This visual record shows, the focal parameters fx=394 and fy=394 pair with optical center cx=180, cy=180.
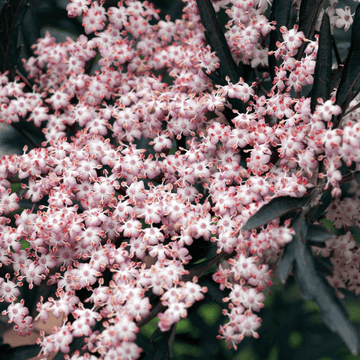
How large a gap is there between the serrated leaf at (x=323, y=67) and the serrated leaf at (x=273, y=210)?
0.54 ft

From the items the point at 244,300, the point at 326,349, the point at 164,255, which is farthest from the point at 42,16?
the point at 326,349

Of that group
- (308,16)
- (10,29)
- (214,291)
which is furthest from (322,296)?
(10,29)

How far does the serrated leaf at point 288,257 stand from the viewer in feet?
1.84

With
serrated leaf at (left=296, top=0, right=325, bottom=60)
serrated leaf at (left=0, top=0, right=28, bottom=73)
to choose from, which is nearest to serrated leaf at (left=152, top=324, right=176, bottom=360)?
serrated leaf at (left=296, top=0, right=325, bottom=60)

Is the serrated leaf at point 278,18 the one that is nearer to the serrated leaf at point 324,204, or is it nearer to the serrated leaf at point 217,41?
the serrated leaf at point 217,41

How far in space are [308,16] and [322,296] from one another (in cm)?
48

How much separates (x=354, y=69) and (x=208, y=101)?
0.25 metres

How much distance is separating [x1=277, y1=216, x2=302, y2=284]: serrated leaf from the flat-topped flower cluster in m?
0.01

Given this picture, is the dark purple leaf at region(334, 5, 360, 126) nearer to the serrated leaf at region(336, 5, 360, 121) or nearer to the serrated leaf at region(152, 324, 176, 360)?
the serrated leaf at region(336, 5, 360, 121)

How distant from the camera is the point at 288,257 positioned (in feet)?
1.90

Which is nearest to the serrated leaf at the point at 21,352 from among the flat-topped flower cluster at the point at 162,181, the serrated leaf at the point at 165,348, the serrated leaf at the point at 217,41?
the flat-topped flower cluster at the point at 162,181

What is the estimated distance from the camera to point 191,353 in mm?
931

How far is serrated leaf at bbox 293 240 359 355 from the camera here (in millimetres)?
532

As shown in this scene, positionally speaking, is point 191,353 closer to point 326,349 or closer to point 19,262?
point 326,349
